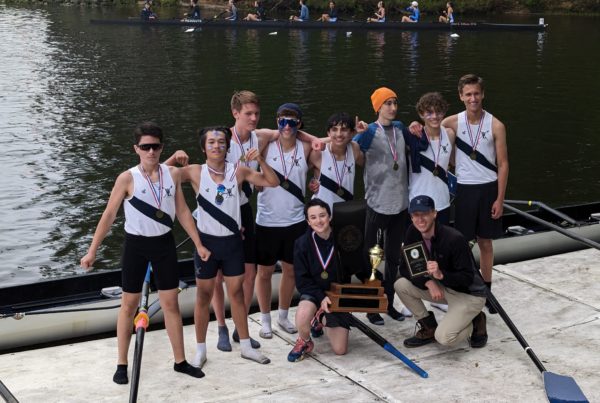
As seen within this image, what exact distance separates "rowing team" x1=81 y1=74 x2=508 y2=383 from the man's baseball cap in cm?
1

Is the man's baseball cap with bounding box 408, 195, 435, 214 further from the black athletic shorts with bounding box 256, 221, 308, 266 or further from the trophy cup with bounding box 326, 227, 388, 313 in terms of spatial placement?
the black athletic shorts with bounding box 256, 221, 308, 266

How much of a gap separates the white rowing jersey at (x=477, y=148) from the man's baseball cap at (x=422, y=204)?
100 cm

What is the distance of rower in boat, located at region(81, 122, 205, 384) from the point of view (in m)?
6.93

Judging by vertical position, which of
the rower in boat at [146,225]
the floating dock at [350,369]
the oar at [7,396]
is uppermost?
the rower in boat at [146,225]

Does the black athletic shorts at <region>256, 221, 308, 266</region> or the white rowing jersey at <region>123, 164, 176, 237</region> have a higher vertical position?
the white rowing jersey at <region>123, 164, 176, 237</region>

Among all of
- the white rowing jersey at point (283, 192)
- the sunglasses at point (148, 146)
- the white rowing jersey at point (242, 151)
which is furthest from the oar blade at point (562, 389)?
the sunglasses at point (148, 146)

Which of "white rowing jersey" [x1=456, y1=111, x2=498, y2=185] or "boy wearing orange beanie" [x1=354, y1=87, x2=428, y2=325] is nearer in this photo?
"boy wearing orange beanie" [x1=354, y1=87, x2=428, y2=325]

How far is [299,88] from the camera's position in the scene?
29.8m

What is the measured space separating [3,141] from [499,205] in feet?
54.7

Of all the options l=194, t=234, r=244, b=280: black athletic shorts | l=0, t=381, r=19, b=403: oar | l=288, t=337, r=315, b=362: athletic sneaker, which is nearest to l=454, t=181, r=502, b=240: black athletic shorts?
l=288, t=337, r=315, b=362: athletic sneaker

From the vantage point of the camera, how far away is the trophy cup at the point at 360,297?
752 cm

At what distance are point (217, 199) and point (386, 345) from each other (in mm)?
1895

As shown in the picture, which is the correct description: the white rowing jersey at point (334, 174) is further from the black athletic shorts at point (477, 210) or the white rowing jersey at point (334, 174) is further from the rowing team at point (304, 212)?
the black athletic shorts at point (477, 210)

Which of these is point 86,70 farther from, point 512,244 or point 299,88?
point 512,244
